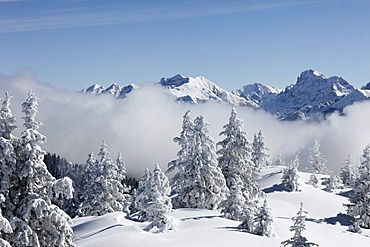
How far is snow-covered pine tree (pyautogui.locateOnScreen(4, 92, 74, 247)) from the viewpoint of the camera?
17625mm

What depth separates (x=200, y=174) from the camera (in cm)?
4219

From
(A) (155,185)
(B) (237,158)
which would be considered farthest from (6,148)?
(B) (237,158)

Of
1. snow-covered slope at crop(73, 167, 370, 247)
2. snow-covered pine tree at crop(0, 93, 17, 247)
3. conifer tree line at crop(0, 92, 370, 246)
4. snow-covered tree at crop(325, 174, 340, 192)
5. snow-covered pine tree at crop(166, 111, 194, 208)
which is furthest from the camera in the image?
snow-covered tree at crop(325, 174, 340, 192)

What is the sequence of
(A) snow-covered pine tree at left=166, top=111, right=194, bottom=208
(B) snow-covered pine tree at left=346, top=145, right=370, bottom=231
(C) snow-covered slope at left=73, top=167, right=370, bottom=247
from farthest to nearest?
(B) snow-covered pine tree at left=346, top=145, right=370, bottom=231 < (A) snow-covered pine tree at left=166, top=111, right=194, bottom=208 < (C) snow-covered slope at left=73, top=167, right=370, bottom=247

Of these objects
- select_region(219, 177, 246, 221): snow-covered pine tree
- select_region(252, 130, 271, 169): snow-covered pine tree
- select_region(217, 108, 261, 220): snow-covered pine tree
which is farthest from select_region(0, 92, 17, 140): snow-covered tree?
select_region(252, 130, 271, 169): snow-covered pine tree

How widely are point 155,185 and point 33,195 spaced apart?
10.5 m

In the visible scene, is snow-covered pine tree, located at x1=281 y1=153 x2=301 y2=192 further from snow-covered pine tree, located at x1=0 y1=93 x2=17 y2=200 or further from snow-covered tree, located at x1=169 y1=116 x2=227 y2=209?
snow-covered pine tree, located at x1=0 y1=93 x2=17 y2=200

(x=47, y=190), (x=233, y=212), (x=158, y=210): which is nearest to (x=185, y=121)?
(x=233, y=212)

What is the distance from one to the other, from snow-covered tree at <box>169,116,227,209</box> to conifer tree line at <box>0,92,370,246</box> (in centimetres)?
10

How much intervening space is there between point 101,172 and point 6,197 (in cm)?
3637

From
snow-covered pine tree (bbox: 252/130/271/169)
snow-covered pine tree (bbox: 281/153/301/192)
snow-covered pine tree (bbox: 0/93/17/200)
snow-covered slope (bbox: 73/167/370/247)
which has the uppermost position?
snow-covered pine tree (bbox: 252/130/271/169)

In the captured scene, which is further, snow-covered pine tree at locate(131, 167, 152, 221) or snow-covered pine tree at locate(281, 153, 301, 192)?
snow-covered pine tree at locate(281, 153, 301, 192)

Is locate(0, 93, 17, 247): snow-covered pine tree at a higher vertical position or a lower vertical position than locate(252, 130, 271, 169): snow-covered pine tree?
lower

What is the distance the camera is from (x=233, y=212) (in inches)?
1357
